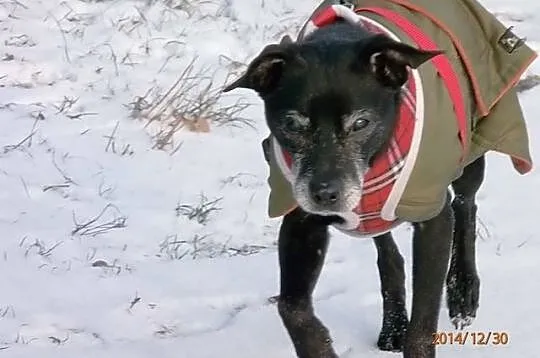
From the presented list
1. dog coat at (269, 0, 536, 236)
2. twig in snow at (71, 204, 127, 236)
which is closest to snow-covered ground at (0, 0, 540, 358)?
twig in snow at (71, 204, 127, 236)

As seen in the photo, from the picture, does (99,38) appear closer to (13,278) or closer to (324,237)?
(13,278)

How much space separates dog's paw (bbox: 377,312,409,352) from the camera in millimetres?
4180

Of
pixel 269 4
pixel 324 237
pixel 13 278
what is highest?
pixel 324 237

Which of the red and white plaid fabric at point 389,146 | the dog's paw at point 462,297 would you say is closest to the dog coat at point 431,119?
the red and white plaid fabric at point 389,146

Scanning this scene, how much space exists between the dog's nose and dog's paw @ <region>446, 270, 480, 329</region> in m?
1.06

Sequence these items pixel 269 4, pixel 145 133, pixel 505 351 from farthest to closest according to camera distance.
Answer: pixel 269 4
pixel 145 133
pixel 505 351

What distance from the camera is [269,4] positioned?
7633 millimetres

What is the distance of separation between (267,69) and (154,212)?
1734 mm

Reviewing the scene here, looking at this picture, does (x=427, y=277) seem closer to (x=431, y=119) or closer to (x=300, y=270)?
(x=300, y=270)

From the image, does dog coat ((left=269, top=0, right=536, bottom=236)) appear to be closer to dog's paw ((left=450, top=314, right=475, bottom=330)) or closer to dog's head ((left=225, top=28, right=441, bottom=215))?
dog's head ((left=225, top=28, right=441, bottom=215))

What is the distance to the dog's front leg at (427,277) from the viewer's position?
12.3 ft

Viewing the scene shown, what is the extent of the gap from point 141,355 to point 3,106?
238cm

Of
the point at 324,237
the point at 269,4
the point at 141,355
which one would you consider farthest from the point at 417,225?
the point at 269,4

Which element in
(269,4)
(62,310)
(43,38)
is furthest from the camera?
(269,4)
